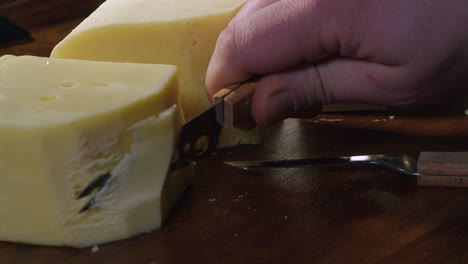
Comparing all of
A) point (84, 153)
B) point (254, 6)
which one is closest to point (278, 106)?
point (254, 6)

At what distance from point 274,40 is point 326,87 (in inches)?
5.8

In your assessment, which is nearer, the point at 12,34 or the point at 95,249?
the point at 95,249

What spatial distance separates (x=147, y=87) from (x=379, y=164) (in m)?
0.42

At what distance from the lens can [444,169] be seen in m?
1.19

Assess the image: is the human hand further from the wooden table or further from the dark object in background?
the dark object in background

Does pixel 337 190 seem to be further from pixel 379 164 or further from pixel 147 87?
pixel 147 87

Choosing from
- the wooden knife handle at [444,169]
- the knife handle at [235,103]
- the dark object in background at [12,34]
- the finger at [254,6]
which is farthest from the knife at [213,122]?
the dark object in background at [12,34]

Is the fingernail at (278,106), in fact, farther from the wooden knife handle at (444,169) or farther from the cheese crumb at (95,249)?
the cheese crumb at (95,249)

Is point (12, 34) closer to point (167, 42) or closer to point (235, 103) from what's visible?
point (167, 42)

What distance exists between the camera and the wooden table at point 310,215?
107cm

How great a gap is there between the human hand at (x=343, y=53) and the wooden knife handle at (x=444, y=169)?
132 mm

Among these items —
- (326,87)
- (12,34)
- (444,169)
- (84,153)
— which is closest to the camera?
(84,153)

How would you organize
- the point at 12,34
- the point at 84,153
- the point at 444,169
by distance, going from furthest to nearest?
1. the point at 12,34
2. the point at 444,169
3. the point at 84,153

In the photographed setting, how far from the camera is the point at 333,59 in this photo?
1.28m
